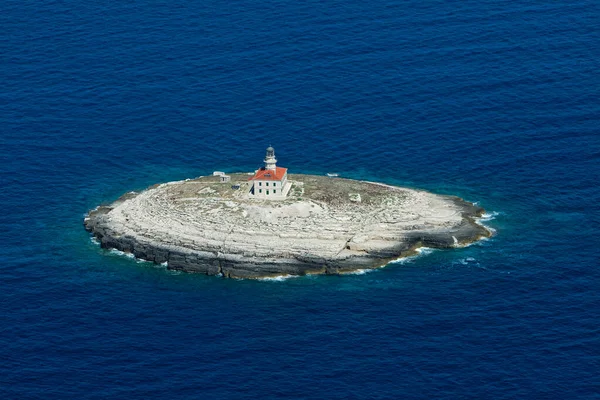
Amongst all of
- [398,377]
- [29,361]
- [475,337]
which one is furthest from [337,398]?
[29,361]

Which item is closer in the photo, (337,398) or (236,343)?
(337,398)

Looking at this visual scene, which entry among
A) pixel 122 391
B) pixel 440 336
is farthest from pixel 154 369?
pixel 440 336

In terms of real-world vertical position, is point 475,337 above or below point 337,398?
above

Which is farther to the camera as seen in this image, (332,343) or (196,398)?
(332,343)

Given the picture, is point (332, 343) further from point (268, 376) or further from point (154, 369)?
point (154, 369)

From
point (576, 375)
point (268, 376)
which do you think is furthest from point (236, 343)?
point (576, 375)

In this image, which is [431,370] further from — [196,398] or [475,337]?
[196,398]

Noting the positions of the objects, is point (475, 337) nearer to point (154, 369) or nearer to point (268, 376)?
point (268, 376)
